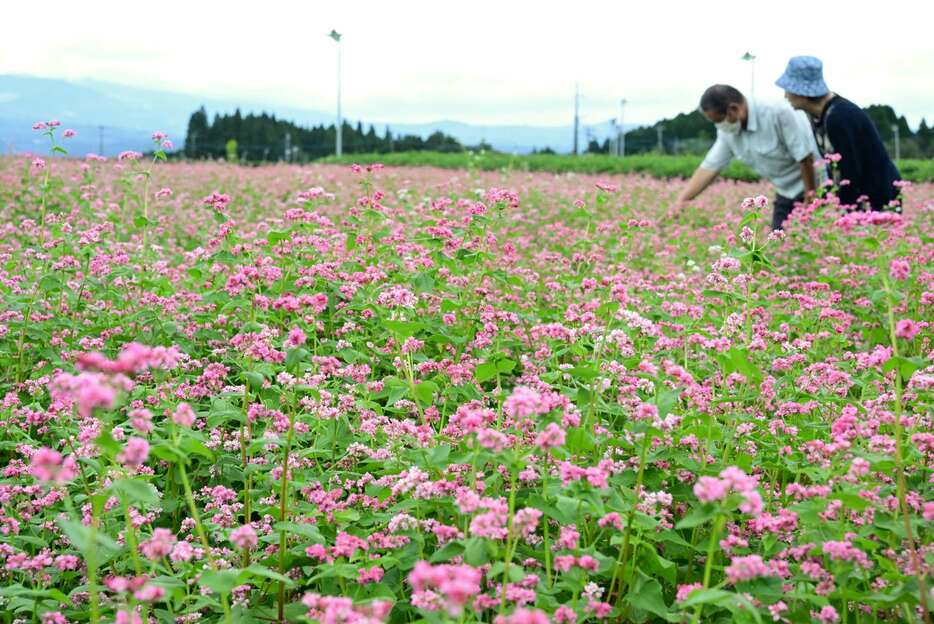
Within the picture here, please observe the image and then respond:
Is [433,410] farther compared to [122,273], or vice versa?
[122,273]

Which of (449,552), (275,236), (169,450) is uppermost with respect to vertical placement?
(275,236)

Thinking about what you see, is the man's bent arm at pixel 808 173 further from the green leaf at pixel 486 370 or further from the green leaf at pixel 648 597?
the green leaf at pixel 648 597

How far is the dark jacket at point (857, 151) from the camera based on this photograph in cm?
708

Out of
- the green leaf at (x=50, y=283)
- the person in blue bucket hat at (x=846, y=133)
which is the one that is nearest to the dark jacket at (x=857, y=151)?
the person in blue bucket hat at (x=846, y=133)

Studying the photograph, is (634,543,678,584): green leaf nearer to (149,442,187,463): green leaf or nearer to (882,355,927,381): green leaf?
(882,355,927,381): green leaf

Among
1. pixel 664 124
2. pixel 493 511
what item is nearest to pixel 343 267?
pixel 493 511

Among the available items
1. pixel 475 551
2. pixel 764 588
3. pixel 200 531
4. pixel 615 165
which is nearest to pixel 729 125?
pixel 764 588

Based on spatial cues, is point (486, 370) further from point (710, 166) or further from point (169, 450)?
point (710, 166)

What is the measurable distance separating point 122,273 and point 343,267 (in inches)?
53.0

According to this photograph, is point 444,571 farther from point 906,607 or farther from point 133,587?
point 906,607

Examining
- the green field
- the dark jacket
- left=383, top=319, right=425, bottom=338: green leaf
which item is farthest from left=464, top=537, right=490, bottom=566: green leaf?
the green field

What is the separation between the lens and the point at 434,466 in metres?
2.89

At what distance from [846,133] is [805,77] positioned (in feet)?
2.11

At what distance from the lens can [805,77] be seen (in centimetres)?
719
